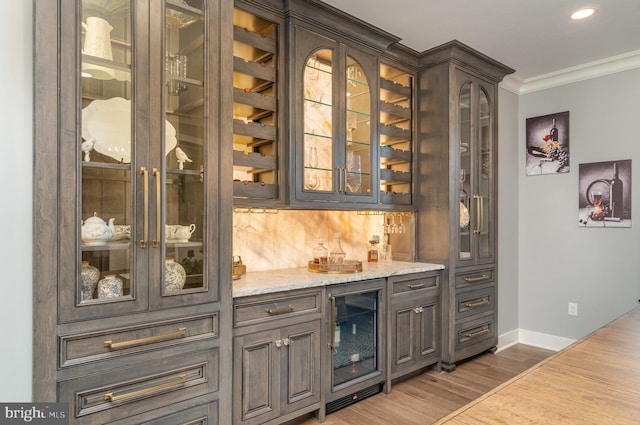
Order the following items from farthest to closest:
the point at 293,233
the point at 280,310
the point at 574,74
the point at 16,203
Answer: the point at 574,74, the point at 293,233, the point at 280,310, the point at 16,203

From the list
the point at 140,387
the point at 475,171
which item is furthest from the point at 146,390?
the point at 475,171

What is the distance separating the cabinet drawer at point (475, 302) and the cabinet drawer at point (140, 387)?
224cm

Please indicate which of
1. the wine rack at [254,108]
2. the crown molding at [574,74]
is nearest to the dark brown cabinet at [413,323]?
the wine rack at [254,108]

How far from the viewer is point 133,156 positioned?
1.69 m

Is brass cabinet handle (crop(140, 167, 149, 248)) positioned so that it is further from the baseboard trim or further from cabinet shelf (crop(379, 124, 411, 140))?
the baseboard trim

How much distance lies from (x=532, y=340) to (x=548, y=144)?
6.67ft

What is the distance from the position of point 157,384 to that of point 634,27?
392cm

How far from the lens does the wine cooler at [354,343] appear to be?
2514 millimetres

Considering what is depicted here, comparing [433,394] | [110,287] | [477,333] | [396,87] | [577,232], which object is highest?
[396,87]

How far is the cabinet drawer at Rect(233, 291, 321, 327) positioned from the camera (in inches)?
81.0

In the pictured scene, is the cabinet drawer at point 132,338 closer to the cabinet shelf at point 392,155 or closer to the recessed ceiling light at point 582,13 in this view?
the cabinet shelf at point 392,155

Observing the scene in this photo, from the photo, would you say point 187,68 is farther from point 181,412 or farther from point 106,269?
point 181,412

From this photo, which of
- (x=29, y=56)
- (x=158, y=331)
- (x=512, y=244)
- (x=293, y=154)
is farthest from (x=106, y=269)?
(x=512, y=244)

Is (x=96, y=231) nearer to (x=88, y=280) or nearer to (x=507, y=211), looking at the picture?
(x=88, y=280)
